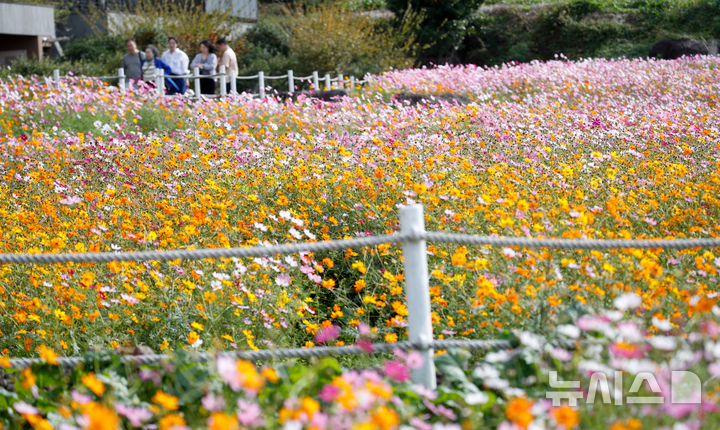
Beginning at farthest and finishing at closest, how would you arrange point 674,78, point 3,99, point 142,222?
1. point 674,78
2. point 3,99
3. point 142,222

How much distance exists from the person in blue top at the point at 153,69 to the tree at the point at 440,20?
10619 mm

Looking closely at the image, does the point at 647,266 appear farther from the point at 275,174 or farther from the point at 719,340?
the point at 275,174

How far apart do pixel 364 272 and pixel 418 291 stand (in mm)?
1106

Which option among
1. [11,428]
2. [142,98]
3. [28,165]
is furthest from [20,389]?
[142,98]

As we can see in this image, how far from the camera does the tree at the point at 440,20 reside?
79.4ft

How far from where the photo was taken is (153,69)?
15664mm

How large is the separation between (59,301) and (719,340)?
3.10 metres

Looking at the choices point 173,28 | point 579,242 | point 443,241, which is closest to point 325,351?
point 443,241

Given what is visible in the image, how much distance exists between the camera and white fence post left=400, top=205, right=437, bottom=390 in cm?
267

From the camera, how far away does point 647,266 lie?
291cm

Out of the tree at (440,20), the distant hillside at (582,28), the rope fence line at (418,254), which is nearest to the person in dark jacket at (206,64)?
the tree at (440,20)

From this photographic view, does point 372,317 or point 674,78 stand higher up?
point 674,78

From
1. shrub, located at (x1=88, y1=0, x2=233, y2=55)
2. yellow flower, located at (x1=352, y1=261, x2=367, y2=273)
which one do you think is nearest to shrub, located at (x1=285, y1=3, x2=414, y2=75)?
shrub, located at (x1=88, y1=0, x2=233, y2=55)

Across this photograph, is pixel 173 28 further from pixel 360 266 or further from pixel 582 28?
pixel 360 266
